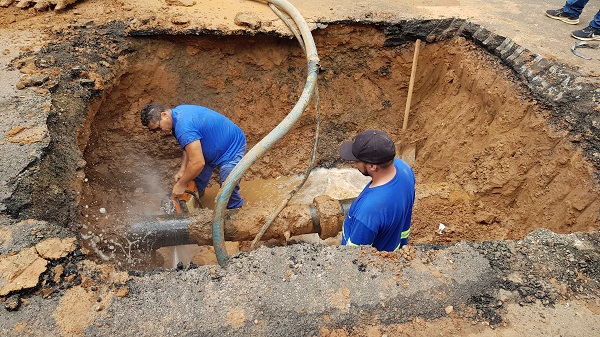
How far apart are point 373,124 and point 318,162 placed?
109 centimetres

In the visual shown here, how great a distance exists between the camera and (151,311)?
2426mm

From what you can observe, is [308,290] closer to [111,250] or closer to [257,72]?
[111,250]

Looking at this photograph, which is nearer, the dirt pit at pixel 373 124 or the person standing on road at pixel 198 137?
the person standing on road at pixel 198 137

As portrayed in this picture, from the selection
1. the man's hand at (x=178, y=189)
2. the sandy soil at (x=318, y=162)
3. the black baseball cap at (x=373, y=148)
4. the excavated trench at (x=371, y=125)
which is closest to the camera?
the sandy soil at (x=318, y=162)

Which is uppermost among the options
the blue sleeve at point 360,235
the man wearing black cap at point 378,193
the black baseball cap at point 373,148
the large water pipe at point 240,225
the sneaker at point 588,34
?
the sneaker at point 588,34

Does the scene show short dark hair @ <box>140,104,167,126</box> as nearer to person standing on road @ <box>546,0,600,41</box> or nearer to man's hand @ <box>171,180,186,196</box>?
man's hand @ <box>171,180,186,196</box>

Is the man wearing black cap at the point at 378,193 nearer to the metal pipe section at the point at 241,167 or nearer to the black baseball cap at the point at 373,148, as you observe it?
the black baseball cap at the point at 373,148

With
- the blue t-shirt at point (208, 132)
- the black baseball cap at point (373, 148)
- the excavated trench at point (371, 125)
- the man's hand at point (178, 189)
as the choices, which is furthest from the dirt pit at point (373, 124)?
the black baseball cap at point (373, 148)

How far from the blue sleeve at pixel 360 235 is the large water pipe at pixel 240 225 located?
1221 millimetres

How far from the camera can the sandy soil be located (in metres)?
2.46

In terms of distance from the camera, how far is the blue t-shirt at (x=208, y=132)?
4211 millimetres

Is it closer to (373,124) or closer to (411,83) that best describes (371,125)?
(373,124)

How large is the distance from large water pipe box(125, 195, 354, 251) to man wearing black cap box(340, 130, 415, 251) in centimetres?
115

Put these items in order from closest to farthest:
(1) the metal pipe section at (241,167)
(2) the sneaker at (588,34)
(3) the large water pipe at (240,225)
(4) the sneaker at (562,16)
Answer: (1) the metal pipe section at (241,167) < (3) the large water pipe at (240,225) < (2) the sneaker at (588,34) < (4) the sneaker at (562,16)
